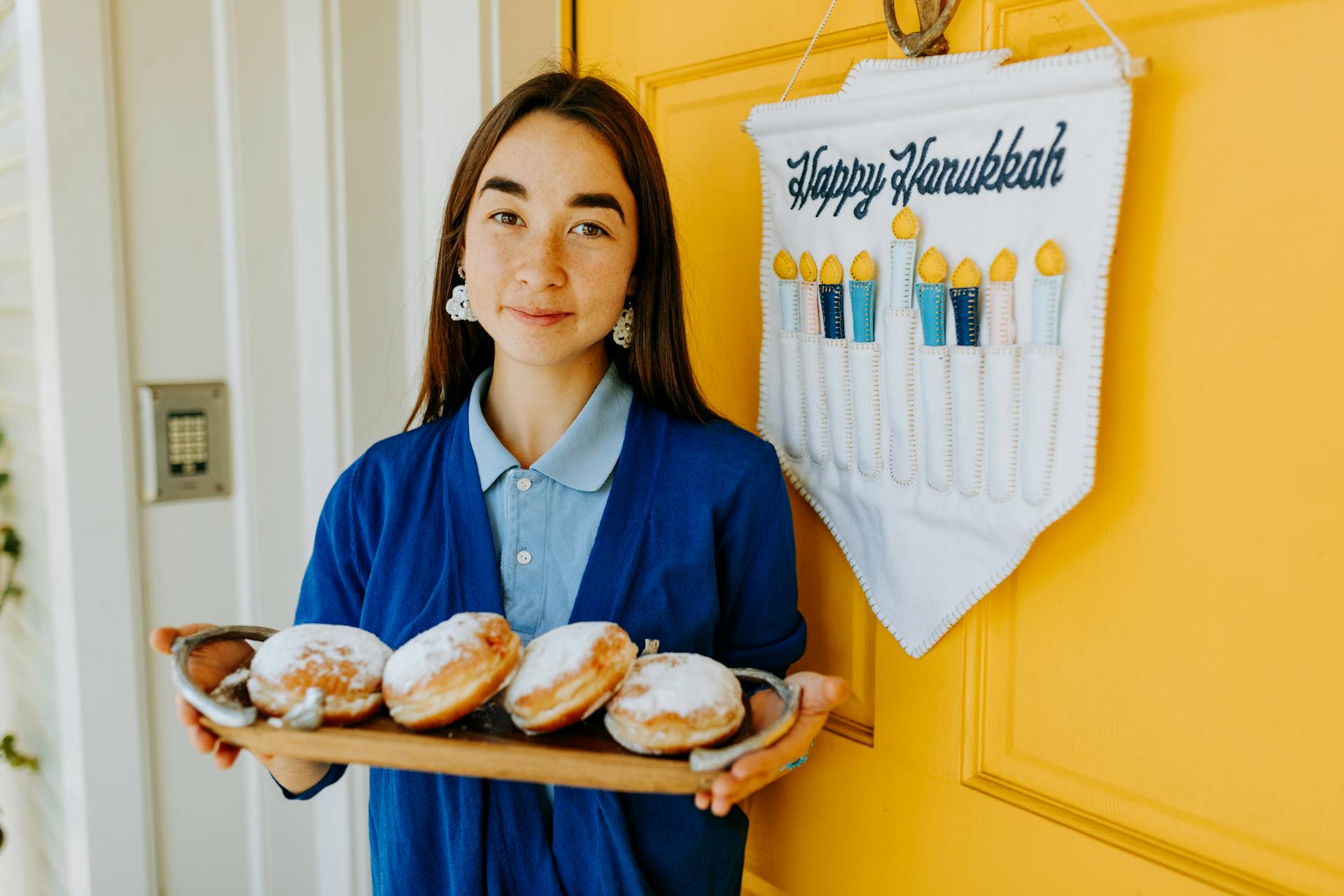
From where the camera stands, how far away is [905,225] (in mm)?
1042

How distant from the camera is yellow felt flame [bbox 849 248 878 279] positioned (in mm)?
1081

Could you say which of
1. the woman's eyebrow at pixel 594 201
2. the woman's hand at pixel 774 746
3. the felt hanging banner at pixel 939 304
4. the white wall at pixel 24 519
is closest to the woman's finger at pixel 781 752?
the woman's hand at pixel 774 746

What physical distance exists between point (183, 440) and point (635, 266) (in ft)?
2.79

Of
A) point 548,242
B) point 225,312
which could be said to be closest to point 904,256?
point 548,242

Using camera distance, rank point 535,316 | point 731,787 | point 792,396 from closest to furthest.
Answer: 1. point 731,787
2. point 535,316
3. point 792,396

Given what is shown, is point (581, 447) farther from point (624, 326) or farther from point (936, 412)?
point (936, 412)

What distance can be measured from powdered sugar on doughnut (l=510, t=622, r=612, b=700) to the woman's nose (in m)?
0.39

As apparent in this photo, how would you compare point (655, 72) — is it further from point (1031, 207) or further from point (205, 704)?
point (205, 704)

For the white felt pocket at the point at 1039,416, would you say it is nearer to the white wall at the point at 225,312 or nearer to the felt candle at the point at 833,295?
the felt candle at the point at 833,295

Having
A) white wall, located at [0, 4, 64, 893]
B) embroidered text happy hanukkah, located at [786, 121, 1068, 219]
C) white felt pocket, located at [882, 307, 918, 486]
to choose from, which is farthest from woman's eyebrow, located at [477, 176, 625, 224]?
white wall, located at [0, 4, 64, 893]

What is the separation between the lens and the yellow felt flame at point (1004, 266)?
956 millimetres

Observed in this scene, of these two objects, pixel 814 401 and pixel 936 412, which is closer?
pixel 936 412

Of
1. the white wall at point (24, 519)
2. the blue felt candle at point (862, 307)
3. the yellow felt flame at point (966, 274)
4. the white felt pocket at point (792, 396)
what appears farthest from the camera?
the white wall at point (24, 519)

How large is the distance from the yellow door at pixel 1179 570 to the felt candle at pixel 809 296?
0.80 feet
